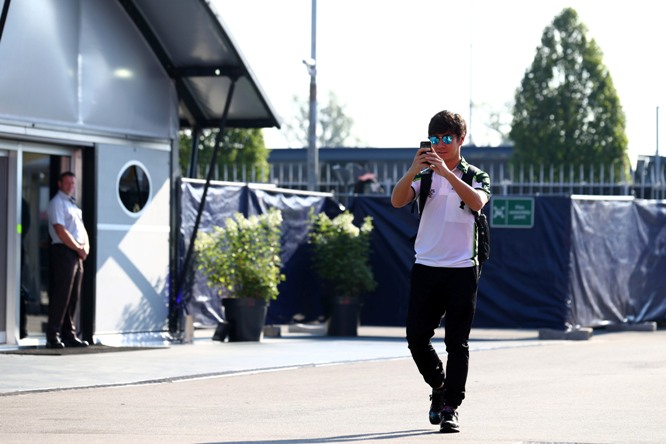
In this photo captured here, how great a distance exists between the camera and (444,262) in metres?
9.22

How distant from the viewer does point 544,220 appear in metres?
21.1

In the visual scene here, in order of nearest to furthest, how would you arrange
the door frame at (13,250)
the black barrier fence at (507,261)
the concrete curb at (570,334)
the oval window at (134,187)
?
the door frame at (13,250), the oval window at (134,187), the concrete curb at (570,334), the black barrier fence at (507,261)

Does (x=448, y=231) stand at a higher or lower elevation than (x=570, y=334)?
higher

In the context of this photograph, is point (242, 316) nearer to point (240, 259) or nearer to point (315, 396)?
point (240, 259)

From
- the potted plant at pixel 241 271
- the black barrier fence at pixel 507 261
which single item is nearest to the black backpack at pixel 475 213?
the potted plant at pixel 241 271

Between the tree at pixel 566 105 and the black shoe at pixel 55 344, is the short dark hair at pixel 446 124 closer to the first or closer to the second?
the black shoe at pixel 55 344

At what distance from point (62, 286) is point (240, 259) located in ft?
8.76

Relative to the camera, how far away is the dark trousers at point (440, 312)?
9203mm

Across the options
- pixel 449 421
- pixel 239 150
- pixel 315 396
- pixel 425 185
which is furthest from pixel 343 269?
pixel 239 150

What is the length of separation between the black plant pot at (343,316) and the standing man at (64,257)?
480 centimetres

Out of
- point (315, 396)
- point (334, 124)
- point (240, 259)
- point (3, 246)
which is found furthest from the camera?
point (334, 124)

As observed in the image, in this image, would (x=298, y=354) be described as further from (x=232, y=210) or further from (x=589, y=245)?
(x=589, y=245)

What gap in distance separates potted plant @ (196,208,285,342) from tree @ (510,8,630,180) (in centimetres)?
2957

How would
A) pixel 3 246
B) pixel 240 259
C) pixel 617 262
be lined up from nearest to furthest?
pixel 3 246, pixel 240 259, pixel 617 262
